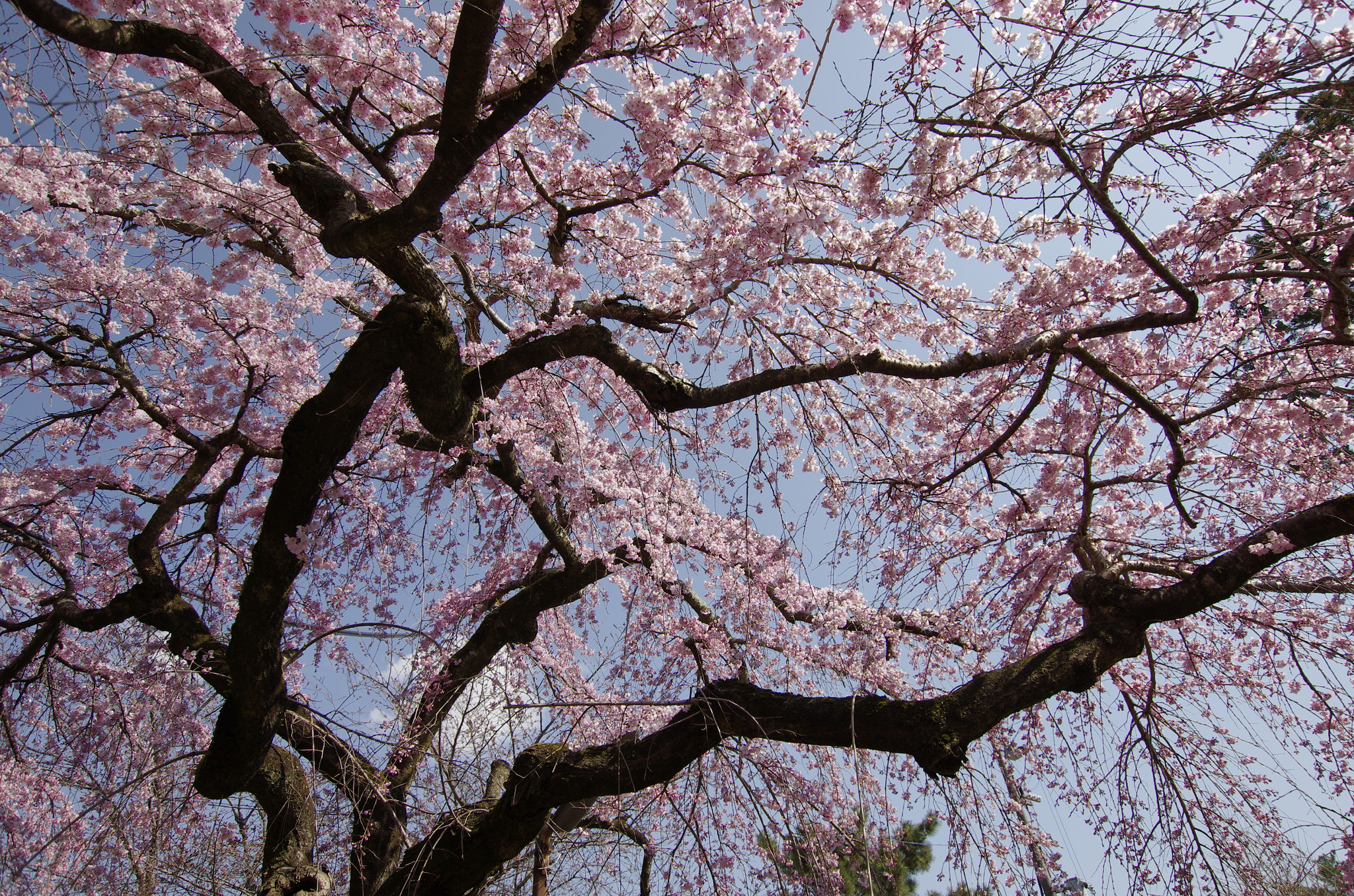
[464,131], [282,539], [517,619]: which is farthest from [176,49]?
[517,619]

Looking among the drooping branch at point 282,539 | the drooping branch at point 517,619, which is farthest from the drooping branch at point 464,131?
the drooping branch at point 517,619

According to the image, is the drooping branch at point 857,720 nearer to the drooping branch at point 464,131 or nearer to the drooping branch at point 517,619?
the drooping branch at point 517,619

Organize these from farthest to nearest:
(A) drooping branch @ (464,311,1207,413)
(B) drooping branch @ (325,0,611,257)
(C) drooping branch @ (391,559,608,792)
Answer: (C) drooping branch @ (391,559,608,792) < (A) drooping branch @ (464,311,1207,413) < (B) drooping branch @ (325,0,611,257)

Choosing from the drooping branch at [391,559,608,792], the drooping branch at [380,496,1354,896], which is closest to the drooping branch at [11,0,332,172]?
the drooping branch at [391,559,608,792]

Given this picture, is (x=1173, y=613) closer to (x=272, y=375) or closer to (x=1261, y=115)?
(x=1261, y=115)

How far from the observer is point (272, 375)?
4.80 metres

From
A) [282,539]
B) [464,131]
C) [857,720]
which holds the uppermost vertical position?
[464,131]

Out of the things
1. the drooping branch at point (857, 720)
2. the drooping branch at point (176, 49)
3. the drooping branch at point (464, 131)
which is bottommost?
the drooping branch at point (857, 720)

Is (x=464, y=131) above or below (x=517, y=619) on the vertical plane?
above

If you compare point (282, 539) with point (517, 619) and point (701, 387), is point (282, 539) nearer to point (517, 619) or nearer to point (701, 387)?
point (517, 619)

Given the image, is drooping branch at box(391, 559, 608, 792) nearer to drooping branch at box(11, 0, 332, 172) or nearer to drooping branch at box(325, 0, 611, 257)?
drooping branch at box(325, 0, 611, 257)

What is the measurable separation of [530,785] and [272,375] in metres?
3.36

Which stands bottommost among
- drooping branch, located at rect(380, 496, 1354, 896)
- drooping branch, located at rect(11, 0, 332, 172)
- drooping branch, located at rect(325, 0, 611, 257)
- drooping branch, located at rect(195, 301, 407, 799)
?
drooping branch, located at rect(380, 496, 1354, 896)

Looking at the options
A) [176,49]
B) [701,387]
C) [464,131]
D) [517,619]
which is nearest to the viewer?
[464,131]
